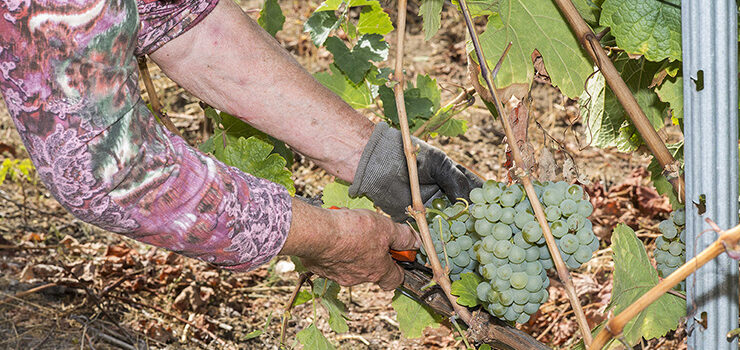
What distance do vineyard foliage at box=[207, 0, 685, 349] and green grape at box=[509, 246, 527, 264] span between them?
0.50 ft

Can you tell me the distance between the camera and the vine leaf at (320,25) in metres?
2.04

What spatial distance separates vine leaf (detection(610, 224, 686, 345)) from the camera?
126 cm

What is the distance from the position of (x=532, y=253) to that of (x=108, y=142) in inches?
29.5

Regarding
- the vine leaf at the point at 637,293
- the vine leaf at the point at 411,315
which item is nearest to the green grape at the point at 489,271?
the vine leaf at the point at 637,293

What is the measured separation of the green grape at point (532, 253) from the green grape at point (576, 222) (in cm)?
8

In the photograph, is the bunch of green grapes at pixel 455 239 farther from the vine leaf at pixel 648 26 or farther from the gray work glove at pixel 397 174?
the vine leaf at pixel 648 26

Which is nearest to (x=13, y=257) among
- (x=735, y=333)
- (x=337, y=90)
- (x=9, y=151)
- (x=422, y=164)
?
(x=9, y=151)

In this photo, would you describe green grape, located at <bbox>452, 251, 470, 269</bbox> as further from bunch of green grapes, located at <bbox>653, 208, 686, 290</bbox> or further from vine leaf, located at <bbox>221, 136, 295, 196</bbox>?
vine leaf, located at <bbox>221, 136, 295, 196</bbox>

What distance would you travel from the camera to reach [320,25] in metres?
2.08

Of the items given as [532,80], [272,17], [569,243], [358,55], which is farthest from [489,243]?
[272,17]

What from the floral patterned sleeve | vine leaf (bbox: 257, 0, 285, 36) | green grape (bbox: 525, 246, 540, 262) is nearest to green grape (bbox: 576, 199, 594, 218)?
green grape (bbox: 525, 246, 540, 262)

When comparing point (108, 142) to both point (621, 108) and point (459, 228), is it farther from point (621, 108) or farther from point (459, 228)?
point (621, 108)

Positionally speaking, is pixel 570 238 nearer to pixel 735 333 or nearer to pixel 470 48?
pixel 735 333

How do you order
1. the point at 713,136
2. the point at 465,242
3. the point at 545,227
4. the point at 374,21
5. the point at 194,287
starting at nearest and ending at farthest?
the point at 713,136, the point at 545,227, the point at 465,242, the point at 374,21, the point at 194,287
